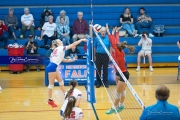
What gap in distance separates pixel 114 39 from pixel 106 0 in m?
11.0

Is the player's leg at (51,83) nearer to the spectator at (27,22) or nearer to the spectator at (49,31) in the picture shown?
the spectator at (49,31)

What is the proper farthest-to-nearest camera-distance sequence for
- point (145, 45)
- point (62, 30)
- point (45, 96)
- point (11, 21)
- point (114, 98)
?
point (11, 21) < point (62, 30) < point (145, 45) < point (45, 96) < point (114, 98)

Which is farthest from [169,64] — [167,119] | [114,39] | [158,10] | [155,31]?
[167,119]

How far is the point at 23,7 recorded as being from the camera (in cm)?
2184

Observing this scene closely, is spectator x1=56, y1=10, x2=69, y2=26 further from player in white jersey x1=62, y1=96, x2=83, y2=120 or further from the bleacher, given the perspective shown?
player in white jersey x1=62, y1=96, x2=83, y2=120

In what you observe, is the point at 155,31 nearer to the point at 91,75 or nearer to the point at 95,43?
the point at 95,43

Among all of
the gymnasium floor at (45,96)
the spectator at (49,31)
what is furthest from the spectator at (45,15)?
the gymnasium floor at (45,96)

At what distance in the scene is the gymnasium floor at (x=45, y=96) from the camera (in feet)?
39.8

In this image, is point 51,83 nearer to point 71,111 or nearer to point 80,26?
point 71,111

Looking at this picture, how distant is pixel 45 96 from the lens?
47.4ft

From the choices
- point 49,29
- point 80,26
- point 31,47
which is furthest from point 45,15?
point 31,47

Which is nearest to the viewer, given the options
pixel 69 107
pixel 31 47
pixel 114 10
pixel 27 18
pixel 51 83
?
pixel 69 107

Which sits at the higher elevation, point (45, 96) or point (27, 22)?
point (27, 22)

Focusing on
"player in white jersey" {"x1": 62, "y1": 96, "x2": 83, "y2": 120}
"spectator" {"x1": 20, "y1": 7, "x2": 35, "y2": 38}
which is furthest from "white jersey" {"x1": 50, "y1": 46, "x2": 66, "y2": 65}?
"spectator" {"x1": 20, "y1": 7, "x2": 35, "y2": 38}
